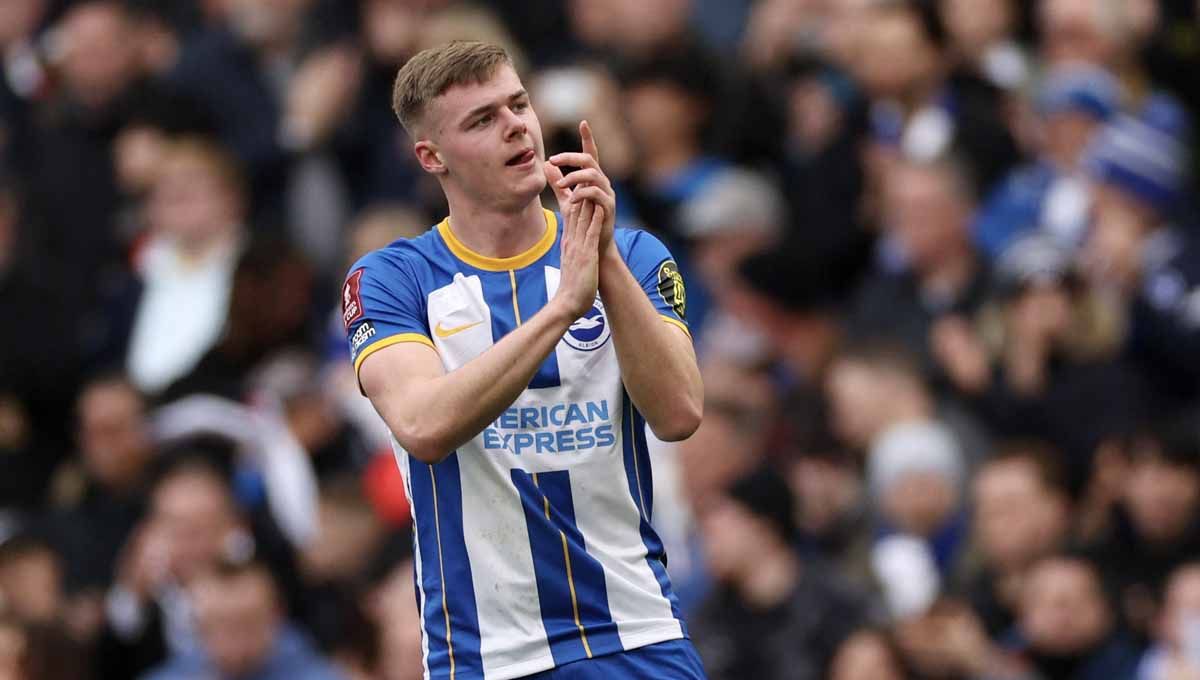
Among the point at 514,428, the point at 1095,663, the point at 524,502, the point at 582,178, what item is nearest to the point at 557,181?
the point at 582,178

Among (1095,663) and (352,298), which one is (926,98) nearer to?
(1095,663)

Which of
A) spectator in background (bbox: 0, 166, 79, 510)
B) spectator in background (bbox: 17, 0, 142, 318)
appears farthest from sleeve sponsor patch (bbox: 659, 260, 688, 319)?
spectator in background (bbox: 17, 0, 142, 318)

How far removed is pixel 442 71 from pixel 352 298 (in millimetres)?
648

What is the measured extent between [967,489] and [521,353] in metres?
4.79

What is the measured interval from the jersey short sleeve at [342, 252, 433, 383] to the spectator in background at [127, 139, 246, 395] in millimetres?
6025

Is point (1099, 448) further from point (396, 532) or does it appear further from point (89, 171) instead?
point (89, 171)

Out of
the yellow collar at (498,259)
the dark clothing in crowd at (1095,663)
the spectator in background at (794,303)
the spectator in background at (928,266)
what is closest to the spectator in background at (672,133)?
the spectator in background at (794,303)

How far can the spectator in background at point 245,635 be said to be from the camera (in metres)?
9.29

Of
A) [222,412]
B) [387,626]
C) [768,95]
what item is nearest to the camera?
[387,626]

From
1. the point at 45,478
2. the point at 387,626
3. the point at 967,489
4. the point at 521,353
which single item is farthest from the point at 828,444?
the point at 521,353

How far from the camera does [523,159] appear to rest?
5832 millimetres

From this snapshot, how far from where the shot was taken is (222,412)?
11133 millimetres

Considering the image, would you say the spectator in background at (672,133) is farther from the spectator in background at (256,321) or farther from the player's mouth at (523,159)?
the player's mouth at (523,159)

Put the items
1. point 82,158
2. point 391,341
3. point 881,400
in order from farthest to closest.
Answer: point 82,158 → point 881,400 → point 391,341
